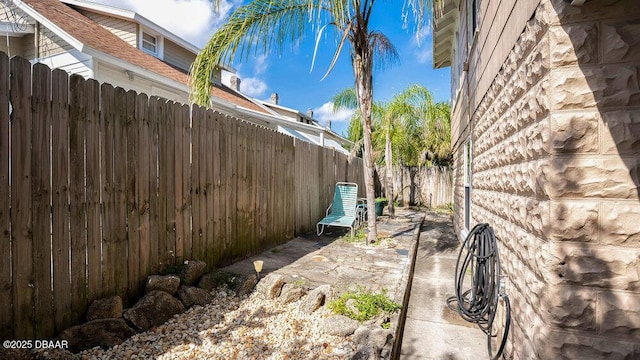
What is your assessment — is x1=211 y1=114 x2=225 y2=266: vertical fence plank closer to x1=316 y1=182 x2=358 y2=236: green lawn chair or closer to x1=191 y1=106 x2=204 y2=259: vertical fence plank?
x1=191 y1=106 x2=204 y2=259: vertical fence plank

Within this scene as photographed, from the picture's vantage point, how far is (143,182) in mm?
3078

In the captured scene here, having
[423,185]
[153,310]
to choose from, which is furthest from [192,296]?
[423,185]

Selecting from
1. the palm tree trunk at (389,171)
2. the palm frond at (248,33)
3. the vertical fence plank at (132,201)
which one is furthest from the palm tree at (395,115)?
the vertical fence plank at (132,201)

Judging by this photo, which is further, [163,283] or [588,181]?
[163,283]

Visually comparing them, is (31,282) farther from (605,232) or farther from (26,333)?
(605,232)

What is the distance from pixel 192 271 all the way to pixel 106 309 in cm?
87

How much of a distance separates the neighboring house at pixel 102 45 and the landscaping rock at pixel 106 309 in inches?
180

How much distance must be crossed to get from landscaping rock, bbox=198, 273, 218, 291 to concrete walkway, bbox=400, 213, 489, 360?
2002 mm

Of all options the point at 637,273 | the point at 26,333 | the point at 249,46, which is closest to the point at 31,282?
the point at 26,333

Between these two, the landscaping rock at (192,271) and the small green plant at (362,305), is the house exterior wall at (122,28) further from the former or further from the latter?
the small green plant at (362,305)

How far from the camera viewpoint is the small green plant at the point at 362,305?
289 cm

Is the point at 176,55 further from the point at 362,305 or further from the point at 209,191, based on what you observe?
the point at 362,305

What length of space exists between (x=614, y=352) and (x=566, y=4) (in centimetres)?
167

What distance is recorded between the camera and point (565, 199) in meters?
1.57
